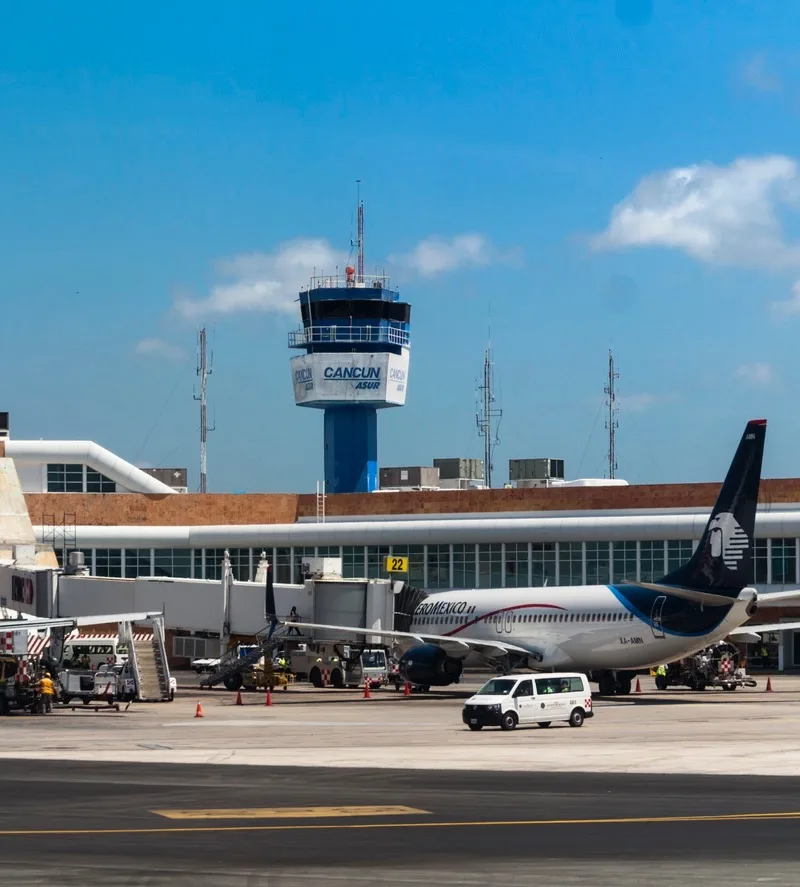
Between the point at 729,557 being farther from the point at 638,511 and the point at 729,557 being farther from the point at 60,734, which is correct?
the point at 638,511

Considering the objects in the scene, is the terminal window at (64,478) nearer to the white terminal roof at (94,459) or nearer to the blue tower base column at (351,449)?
the white terminal roof at (94,459)

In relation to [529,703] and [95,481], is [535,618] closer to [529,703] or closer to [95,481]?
[529,703]

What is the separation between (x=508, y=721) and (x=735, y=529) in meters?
15.6

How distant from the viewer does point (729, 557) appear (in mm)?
56188

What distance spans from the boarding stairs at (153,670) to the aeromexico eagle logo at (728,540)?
69.4 ft

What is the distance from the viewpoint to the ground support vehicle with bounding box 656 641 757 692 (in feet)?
216

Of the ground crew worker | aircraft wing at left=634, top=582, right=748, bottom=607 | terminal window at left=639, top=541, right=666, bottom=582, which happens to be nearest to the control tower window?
terminal window at left=639, top=541, right=666, bottom=582

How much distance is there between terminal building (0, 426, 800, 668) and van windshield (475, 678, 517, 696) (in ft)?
122

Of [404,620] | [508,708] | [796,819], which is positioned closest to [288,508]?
[404,620]

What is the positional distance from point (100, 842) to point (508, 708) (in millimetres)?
24504

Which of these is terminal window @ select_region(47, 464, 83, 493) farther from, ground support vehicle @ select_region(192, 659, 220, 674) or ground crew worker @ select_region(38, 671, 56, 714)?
ground crew worker @ select_region(38, 671, 56, 714)

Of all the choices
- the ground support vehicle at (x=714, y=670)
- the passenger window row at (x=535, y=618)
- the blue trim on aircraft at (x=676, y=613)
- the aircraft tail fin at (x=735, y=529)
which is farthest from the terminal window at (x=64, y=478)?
the aircraft tail fin at (x=735, y=529)

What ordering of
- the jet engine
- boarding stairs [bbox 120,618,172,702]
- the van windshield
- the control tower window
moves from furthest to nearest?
1. the control tower window
2. the jet engine
3. boarding stairs [bbox 120,618,172,702]
4. the van windshield

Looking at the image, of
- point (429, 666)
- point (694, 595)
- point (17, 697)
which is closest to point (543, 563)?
point (429, 666)
